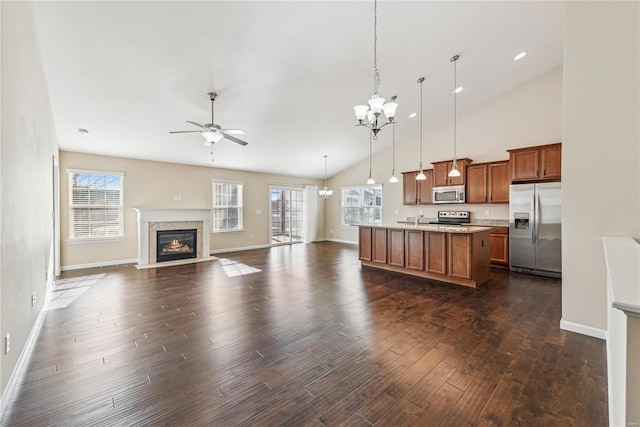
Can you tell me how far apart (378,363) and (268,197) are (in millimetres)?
7110

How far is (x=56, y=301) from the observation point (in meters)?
3.63

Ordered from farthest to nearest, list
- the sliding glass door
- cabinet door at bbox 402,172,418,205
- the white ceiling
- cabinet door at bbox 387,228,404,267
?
the sliding glass door → cabinet door at bbox 402,172,418,205 → cabinet door at bbox 387,228,404,267 → the white ceiling

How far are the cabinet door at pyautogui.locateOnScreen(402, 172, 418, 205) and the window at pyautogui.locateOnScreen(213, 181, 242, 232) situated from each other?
192 inches

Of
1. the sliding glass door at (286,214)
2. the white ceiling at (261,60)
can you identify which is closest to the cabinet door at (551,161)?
the white ceiling at (261,60)

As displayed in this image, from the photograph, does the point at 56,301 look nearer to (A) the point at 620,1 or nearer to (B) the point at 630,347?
(B) the point at 630,347

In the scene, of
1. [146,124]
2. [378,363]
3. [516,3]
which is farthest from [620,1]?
[146,124]

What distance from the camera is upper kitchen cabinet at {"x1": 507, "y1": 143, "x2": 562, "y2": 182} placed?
4.91 meters

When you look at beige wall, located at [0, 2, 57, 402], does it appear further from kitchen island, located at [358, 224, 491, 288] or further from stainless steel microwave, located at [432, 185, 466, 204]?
stainless steel microwave, located at [432, 185, 466, 204]

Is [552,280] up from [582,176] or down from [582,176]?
down

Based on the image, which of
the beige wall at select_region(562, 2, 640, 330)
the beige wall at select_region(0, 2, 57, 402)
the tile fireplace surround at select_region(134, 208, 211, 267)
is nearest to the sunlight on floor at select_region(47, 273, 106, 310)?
the beige wall at select_region(0, 2, 57, 402)

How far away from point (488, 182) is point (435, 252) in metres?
2.65

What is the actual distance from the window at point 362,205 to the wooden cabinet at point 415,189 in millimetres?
1106

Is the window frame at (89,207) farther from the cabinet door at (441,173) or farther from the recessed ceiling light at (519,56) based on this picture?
the recessed ceiling light at (519,56)

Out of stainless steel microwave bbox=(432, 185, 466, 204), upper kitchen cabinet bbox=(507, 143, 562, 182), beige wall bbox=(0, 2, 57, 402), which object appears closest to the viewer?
beige wall bbox=(0, 2, 57, 402)
